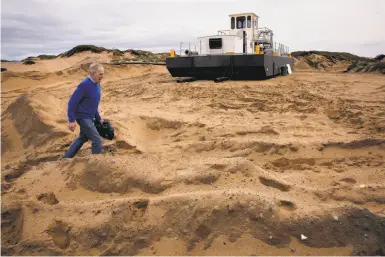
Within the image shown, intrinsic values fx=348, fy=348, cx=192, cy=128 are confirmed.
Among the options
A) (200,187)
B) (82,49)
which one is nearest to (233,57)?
(200,187)

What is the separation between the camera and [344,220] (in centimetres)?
292

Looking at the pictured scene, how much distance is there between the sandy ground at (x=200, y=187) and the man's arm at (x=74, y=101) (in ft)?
1.94

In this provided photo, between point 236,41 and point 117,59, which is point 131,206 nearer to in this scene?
point 236,41

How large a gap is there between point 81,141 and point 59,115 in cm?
252

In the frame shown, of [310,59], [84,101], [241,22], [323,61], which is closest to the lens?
[84,101]

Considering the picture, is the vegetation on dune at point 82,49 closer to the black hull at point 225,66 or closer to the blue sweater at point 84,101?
the black hull at point 225,66

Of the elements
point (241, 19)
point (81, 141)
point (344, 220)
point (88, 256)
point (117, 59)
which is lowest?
point (88, 256)

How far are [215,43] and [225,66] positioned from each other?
1.78m

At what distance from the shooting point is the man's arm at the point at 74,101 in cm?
432

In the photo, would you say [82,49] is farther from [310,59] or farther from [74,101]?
[74,101]

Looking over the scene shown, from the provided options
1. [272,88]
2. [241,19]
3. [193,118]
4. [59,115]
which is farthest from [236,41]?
[59,115]

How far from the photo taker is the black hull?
12.1 meters

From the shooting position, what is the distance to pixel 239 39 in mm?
13672

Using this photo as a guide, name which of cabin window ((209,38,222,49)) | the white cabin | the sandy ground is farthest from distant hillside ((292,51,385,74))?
the sandy ground
